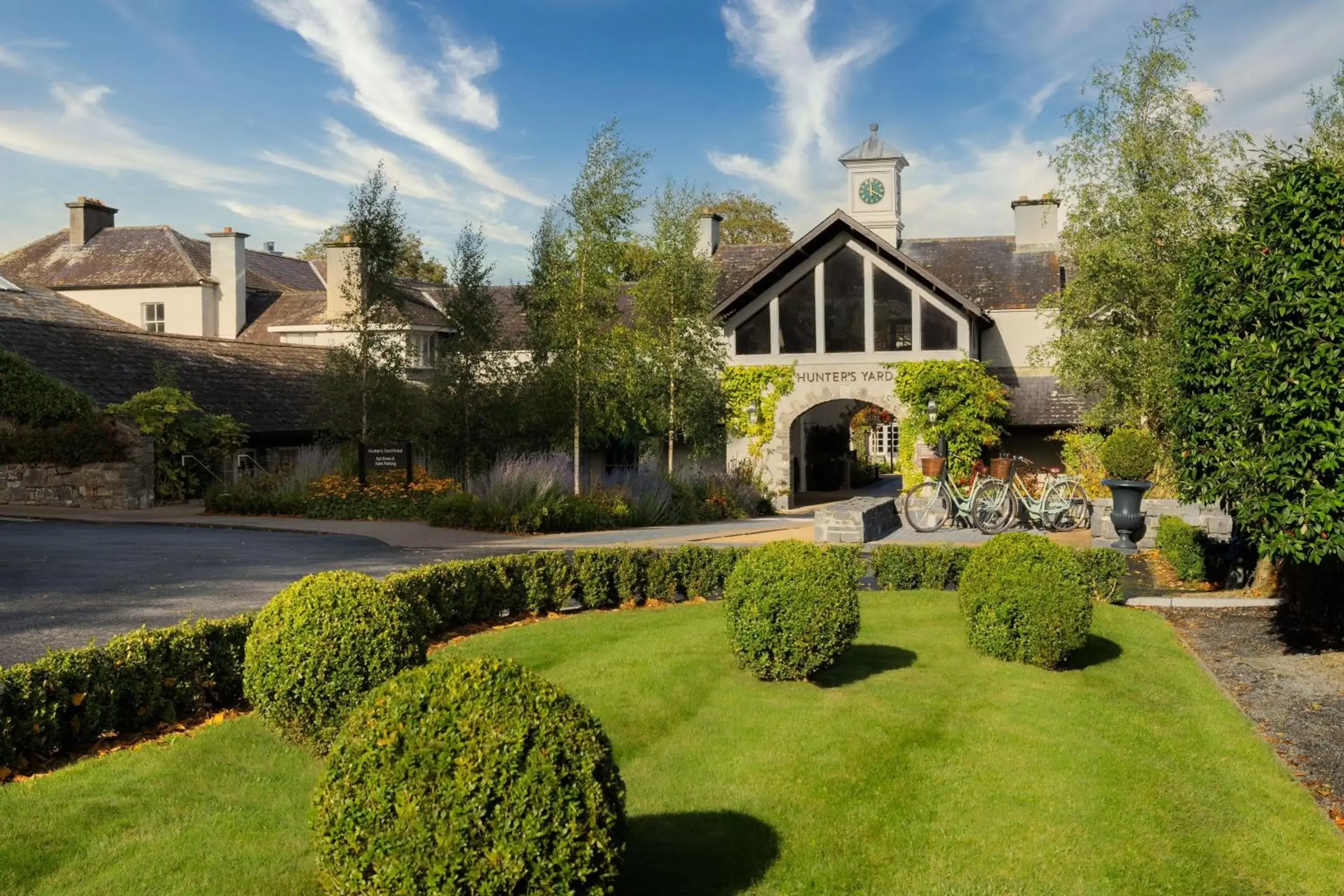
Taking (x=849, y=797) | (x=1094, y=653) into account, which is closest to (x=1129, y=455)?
(x=1094, y=653)

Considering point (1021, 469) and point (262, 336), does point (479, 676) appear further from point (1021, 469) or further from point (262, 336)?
point (262, 336)

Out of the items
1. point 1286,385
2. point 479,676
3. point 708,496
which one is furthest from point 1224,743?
point 708,496

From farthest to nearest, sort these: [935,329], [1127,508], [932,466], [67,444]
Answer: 1. [935,329]
2. [932,466]
3. [67,444]
4. [1127,508]

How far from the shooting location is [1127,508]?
17547 millimetres

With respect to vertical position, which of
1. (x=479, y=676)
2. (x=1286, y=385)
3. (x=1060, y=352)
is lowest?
(x=479, y=676)

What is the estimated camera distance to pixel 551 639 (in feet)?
36.2

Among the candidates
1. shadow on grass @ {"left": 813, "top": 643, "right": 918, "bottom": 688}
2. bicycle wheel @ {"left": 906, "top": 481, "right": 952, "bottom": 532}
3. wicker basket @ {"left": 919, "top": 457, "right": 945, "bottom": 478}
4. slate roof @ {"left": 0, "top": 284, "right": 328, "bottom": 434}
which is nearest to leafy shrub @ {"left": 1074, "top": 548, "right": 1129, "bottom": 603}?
shadow on grass @ {"left": 813, "top": 643, "right": 918, "bottom": 688}

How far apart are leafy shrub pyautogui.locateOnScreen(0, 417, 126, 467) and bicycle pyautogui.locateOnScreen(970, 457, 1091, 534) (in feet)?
60.4

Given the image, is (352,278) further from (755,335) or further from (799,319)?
(799,319)

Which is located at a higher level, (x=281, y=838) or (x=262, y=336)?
(x=262, y=336)

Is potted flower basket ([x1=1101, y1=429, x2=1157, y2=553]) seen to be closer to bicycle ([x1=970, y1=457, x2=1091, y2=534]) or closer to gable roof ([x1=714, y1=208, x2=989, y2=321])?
bicycle ([x1=970, y1=457, x2=1091, y2=534])

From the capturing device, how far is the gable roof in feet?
91.4

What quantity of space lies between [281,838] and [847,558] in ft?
28.7

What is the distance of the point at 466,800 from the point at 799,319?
2620cm
